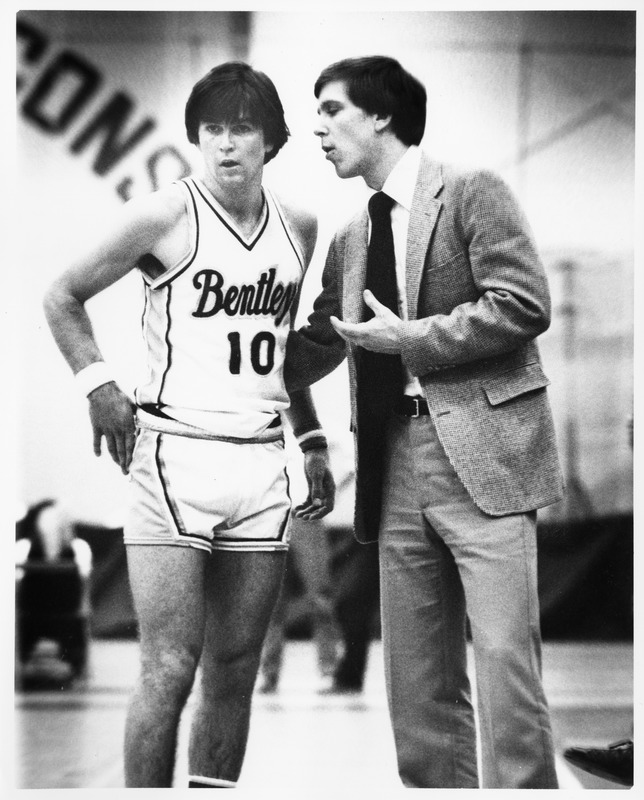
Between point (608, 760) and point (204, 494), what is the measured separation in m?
1.49

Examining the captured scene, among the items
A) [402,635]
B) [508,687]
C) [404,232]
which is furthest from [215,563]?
[404,232]

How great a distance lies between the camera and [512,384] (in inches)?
102

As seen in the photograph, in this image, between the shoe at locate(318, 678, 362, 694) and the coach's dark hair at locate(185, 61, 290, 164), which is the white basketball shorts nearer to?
the shoe at locate(318, 678, 362, 694)

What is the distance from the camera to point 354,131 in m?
2.84

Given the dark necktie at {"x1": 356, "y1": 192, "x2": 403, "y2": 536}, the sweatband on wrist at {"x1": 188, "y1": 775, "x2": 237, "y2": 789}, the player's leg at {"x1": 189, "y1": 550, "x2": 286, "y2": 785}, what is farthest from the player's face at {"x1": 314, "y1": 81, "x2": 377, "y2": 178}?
the sweatband on wrist at {"x1": 188, "y1": 775, "x2": 237, "y2": 789}

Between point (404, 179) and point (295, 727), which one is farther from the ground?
point (404, 179)

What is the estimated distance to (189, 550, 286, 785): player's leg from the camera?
275cm

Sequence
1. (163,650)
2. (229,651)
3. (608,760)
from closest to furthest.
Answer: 1. (163,650)
2. (229,651)
3. (608,760)

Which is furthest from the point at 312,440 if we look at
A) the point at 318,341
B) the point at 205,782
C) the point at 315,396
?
the point at 205,782

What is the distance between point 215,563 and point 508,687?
862 mm

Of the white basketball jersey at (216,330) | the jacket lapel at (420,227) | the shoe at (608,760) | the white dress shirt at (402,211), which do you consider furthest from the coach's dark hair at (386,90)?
the shoe at (608,760)

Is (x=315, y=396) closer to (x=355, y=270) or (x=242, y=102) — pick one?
(x=355, y=270)

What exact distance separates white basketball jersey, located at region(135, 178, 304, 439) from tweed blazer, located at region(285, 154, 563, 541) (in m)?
0.46

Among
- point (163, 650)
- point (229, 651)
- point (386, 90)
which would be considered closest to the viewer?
point (163, 650)
